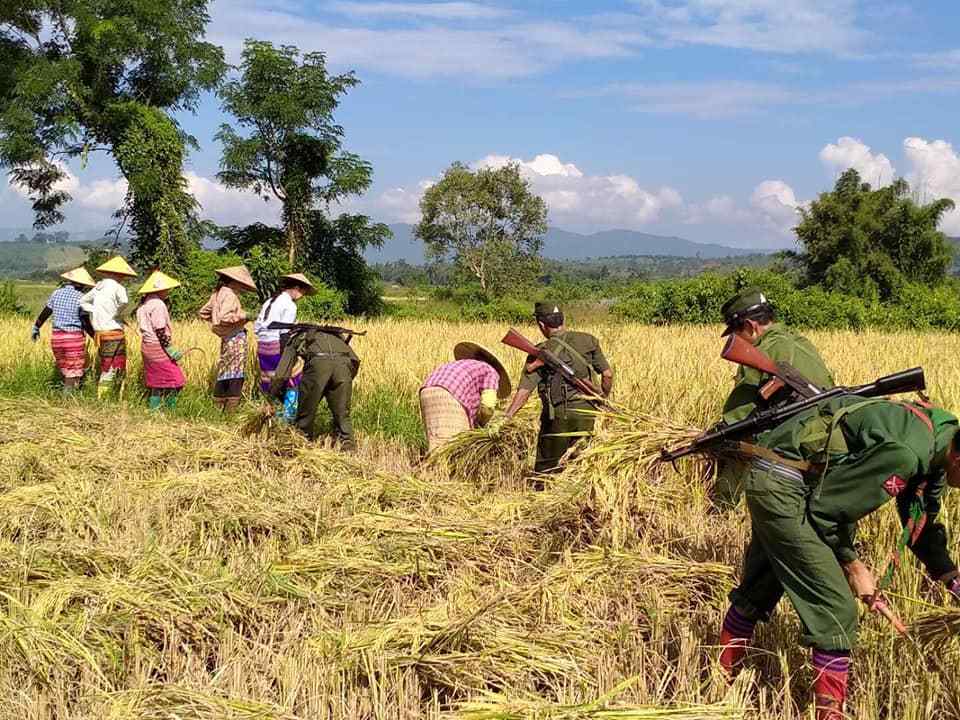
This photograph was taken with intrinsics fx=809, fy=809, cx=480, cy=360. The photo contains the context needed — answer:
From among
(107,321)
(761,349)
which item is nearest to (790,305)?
(107,321)

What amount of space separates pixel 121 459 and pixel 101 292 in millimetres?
3402

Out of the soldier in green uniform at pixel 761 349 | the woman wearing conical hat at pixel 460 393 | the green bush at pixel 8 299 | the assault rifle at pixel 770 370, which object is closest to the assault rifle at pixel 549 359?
the woman wearing conical hat at pixel 460 393

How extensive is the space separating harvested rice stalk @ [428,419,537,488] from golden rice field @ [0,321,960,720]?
0.05 m

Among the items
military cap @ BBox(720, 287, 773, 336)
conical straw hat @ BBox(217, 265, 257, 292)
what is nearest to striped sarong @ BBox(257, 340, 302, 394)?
conical straw hat @ BBox(217, 265, 257, 292)

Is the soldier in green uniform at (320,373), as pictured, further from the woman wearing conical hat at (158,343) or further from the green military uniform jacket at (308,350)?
the woman wearing conical hat at (158,343)

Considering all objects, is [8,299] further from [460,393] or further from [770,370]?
[770,370]

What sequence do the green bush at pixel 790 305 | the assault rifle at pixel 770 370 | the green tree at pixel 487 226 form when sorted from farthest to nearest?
the green tree at pixel 487 226
the green bush at pixel 790 305
the assault rifle at pixel 770 370

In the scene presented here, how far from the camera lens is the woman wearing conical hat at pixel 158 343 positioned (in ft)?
25.2

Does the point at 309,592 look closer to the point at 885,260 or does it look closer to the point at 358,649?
the point at 358,649

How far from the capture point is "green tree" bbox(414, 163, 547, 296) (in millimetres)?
40875

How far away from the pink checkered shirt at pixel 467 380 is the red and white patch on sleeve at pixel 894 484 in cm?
342

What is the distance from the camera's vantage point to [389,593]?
11.9ft

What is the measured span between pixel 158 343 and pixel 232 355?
0.78m

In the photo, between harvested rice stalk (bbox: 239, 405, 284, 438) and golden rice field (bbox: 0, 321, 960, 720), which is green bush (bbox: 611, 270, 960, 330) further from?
harvested rice stalk (bbox: 239, 405, 284, 438)
